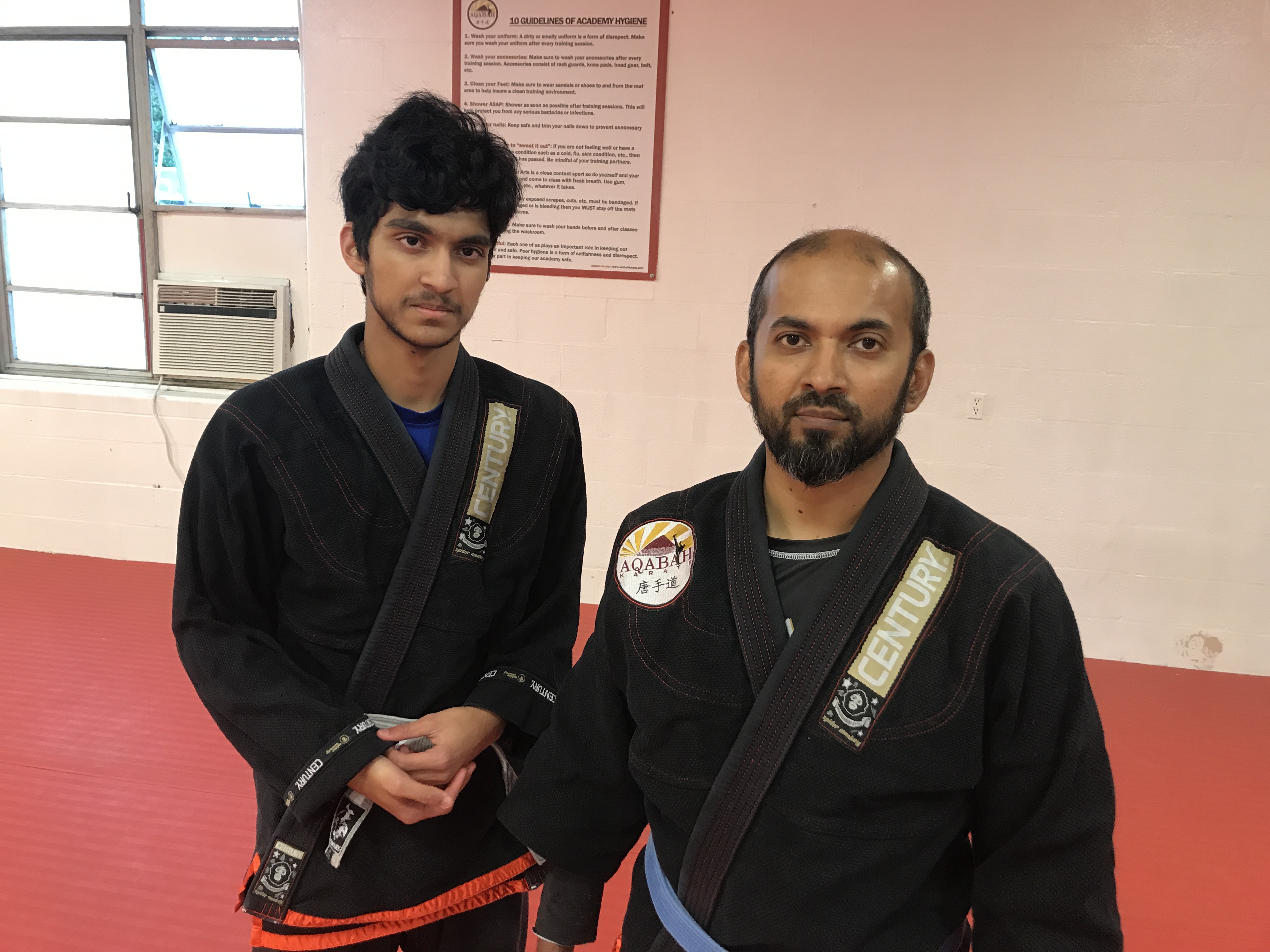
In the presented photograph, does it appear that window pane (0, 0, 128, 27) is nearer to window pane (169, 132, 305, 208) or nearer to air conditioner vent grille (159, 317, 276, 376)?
window pane (169, 132, 305, 208)

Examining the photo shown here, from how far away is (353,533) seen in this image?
1.10 m

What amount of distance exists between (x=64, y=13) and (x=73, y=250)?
41.5 inches

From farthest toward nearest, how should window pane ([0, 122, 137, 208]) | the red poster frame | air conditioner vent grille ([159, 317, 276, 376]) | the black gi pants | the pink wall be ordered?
window pane ([0, 122, 137, 208])
air conditioner vent grille ([159, 317, 276, 376])
the red poster frame
the pink wall
the black gi pants

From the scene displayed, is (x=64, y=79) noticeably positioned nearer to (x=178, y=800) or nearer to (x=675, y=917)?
(x=178, y=800)

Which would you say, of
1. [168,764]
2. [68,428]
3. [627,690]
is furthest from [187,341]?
[627,690]

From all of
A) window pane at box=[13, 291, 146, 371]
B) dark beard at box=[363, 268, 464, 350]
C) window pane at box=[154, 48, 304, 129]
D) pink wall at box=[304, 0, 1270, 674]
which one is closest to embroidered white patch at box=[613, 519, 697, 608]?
dark beard at box=[363, 268, 464, 350]

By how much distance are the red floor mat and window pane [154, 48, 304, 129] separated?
226 centimetres

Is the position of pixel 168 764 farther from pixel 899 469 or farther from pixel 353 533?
pixel 899 469

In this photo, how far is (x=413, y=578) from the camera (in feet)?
3.62

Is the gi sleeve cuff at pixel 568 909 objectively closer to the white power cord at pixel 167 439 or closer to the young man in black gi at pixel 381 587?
the young man in black gi at pixel 381 587

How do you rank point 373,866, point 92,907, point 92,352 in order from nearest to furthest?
1. point 373,866
2. point 92,907
3. point 92,352

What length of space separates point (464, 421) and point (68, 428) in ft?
11.4

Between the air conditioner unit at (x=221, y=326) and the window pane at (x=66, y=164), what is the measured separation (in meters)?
0.56

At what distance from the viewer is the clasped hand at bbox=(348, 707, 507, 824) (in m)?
1.03
